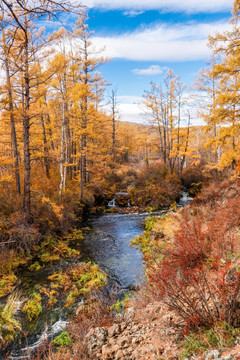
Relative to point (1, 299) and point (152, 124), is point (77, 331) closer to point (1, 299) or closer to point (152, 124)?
point (1, 299)

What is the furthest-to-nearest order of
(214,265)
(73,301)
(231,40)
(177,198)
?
1. (177,198)
2. (231,40)
3. (73,301)
4. (214,265)

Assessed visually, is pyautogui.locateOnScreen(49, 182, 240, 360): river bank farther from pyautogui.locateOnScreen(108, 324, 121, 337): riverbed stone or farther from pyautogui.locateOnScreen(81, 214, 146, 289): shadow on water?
pyautogui.locateOnScreen(81, 214, 146, 289): shadow on water

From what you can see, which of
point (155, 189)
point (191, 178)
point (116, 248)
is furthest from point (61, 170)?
point (191, 178)

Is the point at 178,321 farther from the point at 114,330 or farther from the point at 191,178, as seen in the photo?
the point at 191,178

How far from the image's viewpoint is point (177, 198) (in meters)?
→ 19.6

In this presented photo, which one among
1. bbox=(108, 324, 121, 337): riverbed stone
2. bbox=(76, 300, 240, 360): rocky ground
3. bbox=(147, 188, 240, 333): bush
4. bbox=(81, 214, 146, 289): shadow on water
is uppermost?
bbox=(147, 188, 240, 333): bush

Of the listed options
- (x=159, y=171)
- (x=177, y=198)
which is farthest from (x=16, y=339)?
(x=159, y=171)

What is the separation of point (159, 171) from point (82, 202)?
10021 mm

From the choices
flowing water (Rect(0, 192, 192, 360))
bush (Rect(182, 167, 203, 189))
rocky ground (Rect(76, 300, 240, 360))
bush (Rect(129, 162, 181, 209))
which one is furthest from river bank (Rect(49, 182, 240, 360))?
bush (Rect(182, 167, 203, 189))

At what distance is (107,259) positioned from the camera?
29.3ft

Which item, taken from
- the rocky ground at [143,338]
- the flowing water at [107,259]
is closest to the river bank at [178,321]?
the rocky ground at [143,338]

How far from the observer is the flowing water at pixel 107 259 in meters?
4.86

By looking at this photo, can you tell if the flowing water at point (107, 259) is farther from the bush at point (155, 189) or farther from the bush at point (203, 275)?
the bush at point (155, 189)

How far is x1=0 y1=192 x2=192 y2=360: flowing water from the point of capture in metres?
4.86
